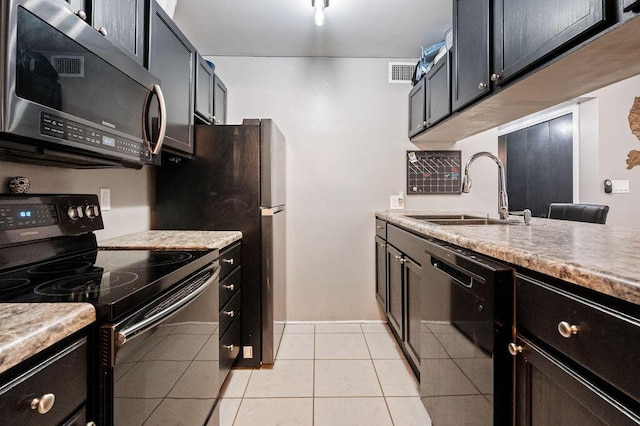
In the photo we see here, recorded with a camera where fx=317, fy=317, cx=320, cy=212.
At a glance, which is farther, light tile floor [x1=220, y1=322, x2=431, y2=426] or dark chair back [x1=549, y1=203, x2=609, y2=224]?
dark chair back [x1=549, y1=203, x2=609, y2=224]

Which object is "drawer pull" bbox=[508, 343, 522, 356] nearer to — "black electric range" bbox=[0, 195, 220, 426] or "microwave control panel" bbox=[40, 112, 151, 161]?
"black electric range" bbox=[0, 195, 220, 426]

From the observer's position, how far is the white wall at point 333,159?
2.87 m

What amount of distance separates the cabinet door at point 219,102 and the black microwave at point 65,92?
3.78 ft

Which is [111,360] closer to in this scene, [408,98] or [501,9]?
[501,9]

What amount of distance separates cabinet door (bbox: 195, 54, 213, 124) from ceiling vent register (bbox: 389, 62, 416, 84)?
157 cm

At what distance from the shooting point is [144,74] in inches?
53.7

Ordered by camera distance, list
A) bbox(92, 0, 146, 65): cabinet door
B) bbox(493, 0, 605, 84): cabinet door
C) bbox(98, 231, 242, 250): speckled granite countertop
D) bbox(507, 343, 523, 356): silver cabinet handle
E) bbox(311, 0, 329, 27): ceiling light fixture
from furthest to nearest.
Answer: bbox(311, 0, 329, 27): ceiling light fixture, bbox(98, 231, 242, 250): speckled granite countertop, bbox(92, 0, 146, 65): cabinet door, bbox(493, 0, 605, 84): cabinet door, bbox(507, 343, 523, 356): silver cabinet handle

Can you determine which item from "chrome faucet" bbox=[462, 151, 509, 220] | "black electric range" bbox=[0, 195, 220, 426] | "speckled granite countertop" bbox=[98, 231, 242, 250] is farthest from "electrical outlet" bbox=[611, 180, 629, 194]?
"black electric range" bbox=[0, 195, 220, 426]

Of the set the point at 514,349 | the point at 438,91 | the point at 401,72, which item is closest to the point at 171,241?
the point at 514,349

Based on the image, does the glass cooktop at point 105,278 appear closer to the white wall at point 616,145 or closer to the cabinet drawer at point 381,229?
the cabinet drawer at point 381,229

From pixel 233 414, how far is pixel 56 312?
1.34m

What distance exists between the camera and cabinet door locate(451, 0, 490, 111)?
5.22ft

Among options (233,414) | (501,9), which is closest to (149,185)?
(233,414)

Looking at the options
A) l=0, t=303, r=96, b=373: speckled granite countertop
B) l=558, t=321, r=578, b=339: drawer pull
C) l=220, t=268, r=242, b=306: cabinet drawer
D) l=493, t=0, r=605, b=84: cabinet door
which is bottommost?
l=220, t=268, r=242, b=306: cabinet drawer
